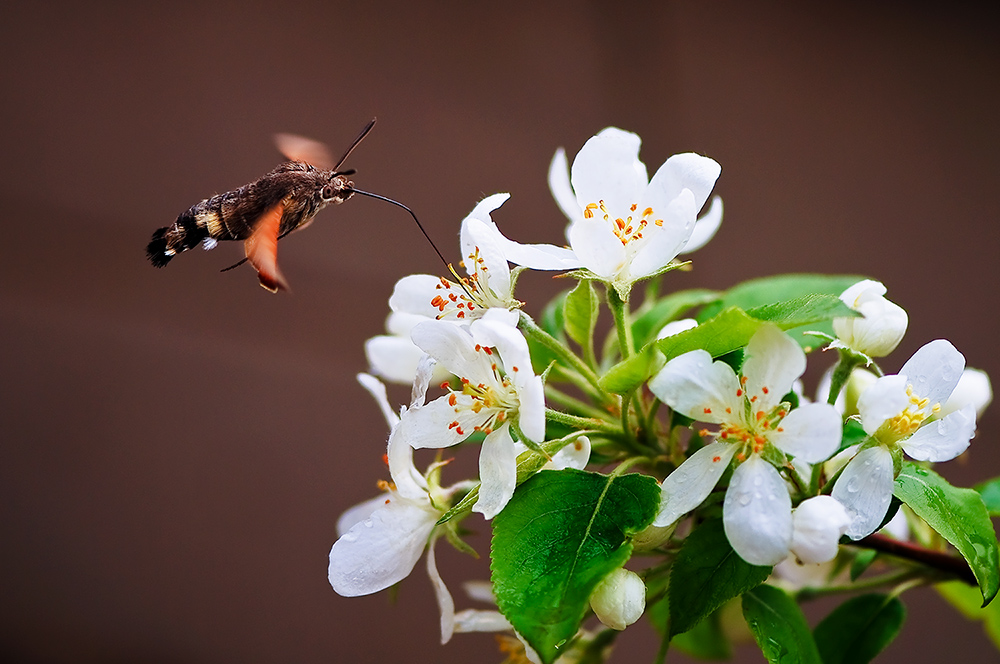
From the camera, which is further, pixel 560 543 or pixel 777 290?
pixel 777 290

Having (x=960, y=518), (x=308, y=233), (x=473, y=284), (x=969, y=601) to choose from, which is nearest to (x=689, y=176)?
(x=473, y=284)

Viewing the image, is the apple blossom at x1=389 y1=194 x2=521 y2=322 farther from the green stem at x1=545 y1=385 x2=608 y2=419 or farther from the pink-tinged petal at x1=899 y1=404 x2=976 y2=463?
the pink-tinged petal at x1=899 y1=404 x2=976 y2=463

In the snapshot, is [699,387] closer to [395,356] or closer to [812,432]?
[812,432]

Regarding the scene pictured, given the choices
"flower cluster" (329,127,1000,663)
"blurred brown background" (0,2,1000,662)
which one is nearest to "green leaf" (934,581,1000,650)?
"flower cluster" (329,127,1000,663)

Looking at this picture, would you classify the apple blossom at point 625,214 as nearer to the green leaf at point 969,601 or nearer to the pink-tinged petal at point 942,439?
the pink-tinged petal at point 942,439

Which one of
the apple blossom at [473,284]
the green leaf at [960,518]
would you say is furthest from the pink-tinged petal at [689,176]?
the green leaf at [960,518]
